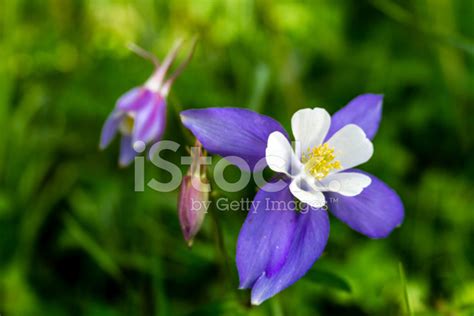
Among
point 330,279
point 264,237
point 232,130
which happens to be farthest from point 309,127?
point 330,279

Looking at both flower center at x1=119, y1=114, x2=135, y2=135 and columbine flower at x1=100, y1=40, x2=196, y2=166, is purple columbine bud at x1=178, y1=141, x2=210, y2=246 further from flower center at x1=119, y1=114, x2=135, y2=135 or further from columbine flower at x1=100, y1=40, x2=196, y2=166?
flower center at x1=119, y1=114, x2=135, y2=135

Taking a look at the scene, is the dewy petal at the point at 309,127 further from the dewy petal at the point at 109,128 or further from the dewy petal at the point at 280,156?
the dewy petal at the point at 109,128

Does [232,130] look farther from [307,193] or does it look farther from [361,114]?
[361,114]

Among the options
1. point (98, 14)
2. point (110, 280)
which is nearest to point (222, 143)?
point (110, 280)

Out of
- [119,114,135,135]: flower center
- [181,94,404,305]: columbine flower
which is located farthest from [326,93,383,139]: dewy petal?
[119,114,135,135]: flower center

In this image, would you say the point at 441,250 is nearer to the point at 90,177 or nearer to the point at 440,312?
the point at 440,312

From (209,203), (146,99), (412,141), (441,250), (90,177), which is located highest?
(146,99)
